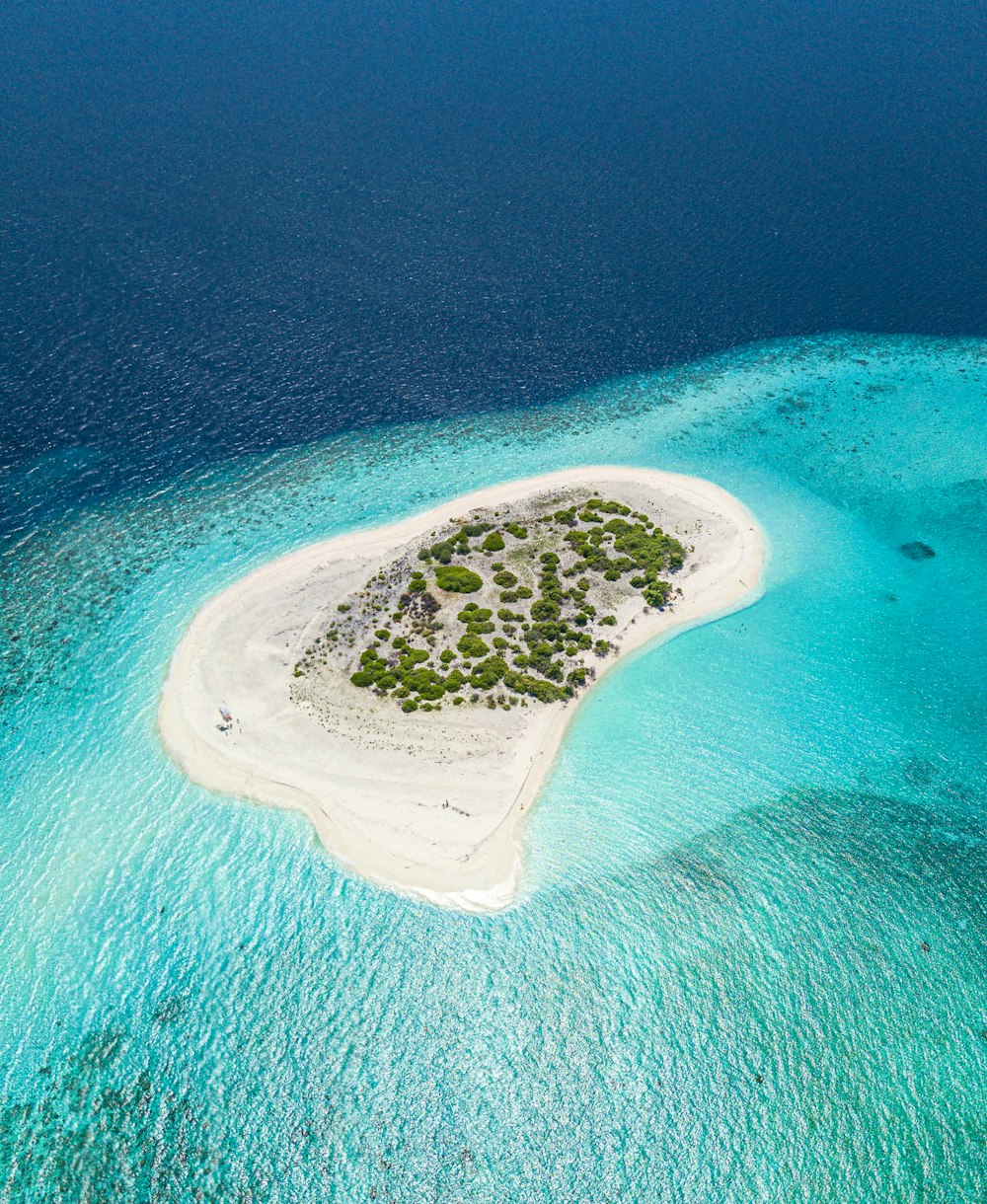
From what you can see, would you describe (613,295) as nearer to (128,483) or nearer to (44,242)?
(128,483)

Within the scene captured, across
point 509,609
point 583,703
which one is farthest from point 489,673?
point 509,609

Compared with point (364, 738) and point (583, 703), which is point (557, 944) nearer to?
point (583, 703)

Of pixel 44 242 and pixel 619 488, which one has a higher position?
pixel 44 242

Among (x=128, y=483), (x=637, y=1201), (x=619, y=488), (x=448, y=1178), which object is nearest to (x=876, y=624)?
(x=619, y=488)

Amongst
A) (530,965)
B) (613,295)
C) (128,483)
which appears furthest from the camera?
(613,295)

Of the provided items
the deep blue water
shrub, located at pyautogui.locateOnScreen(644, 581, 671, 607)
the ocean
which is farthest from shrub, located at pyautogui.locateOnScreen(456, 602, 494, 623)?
the deep blue water

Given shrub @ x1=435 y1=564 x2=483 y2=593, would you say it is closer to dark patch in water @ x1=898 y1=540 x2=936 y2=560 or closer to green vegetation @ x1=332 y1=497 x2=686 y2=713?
green vegetation @ x1=332 y1=497 x2=686 y2=713
